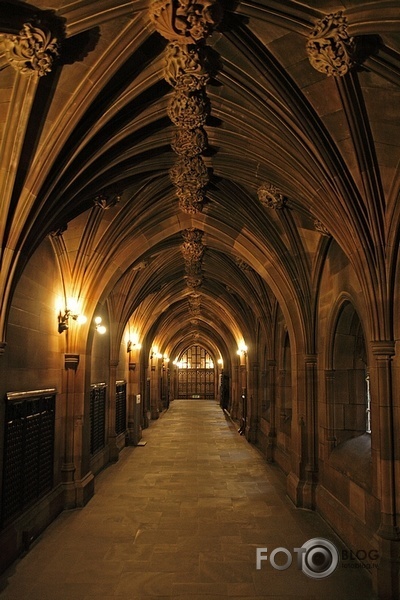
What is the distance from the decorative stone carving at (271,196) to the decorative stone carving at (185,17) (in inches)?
130

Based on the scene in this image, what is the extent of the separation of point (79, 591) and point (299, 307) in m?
6.09

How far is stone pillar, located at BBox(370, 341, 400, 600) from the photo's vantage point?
5.05m

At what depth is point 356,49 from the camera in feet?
13.3

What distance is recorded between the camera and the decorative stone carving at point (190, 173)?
724 cm

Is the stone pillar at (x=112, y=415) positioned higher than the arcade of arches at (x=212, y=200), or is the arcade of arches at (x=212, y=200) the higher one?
the arcade of arches at (x=212, y=200)

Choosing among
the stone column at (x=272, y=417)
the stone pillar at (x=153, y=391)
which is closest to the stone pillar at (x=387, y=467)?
the stone column at (x=272, y=417)

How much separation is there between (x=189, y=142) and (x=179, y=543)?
5.71 meters

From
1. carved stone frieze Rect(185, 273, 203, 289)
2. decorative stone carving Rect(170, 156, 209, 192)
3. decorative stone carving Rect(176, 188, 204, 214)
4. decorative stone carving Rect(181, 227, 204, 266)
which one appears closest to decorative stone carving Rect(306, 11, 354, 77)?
decorative stone carving Rect(170, 156, 209, 192)

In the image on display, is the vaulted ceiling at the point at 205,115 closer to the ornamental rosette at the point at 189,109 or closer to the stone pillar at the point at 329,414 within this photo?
the ornamental rosette at the point at 189,109

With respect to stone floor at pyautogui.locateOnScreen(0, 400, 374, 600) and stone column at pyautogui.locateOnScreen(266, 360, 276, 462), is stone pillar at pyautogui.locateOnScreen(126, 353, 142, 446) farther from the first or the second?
stone column at pyautogui.locateOnScreen(266, 360, 276, 462)

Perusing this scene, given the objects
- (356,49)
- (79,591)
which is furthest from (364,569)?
(356,49)

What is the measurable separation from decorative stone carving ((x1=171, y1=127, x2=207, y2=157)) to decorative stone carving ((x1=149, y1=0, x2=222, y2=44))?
2080 mm

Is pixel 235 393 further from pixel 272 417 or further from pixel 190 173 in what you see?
pixel 190 173

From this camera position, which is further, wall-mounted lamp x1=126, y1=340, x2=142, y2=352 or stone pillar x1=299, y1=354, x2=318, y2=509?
wall-mounted lamp x1=126, y1=340, x2=142, y2=352
